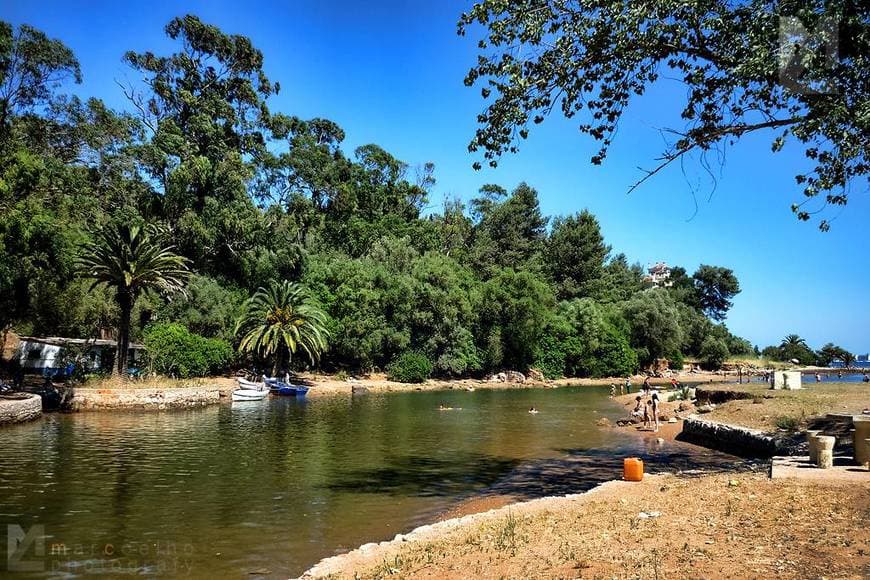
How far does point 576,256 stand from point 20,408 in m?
79.7

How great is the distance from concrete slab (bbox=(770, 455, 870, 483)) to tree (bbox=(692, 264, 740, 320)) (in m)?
115

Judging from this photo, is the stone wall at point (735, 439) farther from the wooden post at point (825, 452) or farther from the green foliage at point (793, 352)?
the green foliage at point (793, 352)

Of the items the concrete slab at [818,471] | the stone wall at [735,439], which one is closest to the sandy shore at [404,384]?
the stone wall at [735,439]

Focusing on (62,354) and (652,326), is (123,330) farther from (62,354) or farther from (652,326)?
(652,326)

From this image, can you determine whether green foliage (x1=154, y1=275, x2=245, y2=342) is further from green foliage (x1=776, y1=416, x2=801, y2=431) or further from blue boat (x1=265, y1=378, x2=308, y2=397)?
green foliage (x1=776, y1=416, x2=801, y2=431)

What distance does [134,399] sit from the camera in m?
34.8

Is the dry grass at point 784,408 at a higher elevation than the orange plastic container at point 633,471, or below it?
higher

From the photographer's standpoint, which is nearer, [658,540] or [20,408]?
[658,540]

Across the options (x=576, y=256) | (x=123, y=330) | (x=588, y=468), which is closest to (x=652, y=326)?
(x=576, y=256)

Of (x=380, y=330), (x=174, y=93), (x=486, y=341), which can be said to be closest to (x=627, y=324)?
(x=486, y=341)

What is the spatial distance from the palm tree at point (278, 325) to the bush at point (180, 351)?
3.48 m

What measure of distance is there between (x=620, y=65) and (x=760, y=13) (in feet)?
9.85

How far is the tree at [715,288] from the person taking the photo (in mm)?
120062

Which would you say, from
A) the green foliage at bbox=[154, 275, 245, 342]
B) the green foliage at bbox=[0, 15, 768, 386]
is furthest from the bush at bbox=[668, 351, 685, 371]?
the green foliage at bbox=[154, 275, 245, 342]
